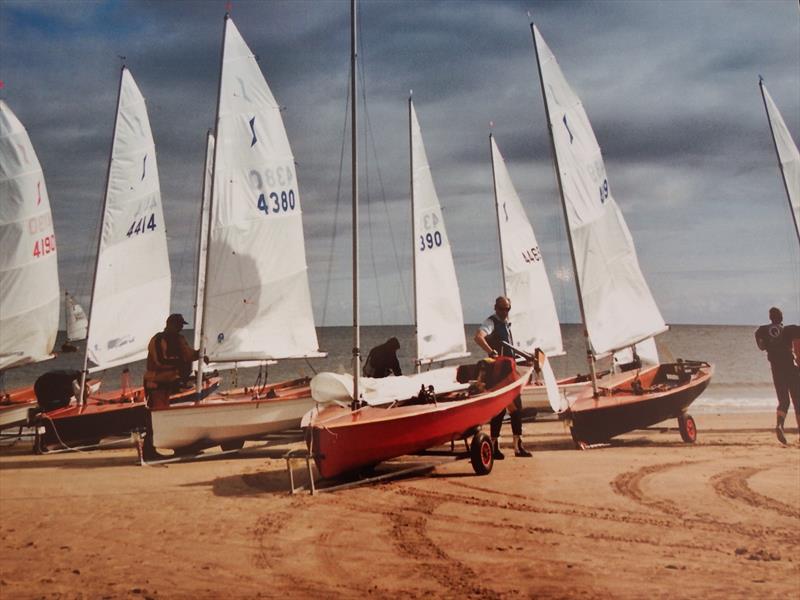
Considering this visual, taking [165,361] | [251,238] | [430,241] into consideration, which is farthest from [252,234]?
[430,241]

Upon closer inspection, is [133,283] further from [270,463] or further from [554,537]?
[554,537]

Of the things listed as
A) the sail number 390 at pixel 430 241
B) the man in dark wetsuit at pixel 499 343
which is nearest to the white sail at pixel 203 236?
the sail number 390 at pixel 430 241

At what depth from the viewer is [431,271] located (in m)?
18.8

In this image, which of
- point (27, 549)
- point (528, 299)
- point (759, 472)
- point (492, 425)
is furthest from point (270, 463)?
point (528, 299)

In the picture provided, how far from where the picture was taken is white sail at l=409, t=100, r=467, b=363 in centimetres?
1833

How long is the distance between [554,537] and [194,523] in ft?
10.7

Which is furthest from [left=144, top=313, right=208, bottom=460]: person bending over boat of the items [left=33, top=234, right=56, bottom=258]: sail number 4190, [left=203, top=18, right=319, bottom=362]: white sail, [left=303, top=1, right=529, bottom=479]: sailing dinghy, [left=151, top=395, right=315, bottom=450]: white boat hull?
[left=33, top=234, right=56, bottom=258]: sail number 4190

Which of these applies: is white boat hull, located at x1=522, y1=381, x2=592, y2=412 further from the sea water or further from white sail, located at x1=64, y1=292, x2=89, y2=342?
white sail, located at x1=64, y1=292, x2=89, y2=342

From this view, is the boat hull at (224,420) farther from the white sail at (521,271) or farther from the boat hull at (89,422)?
the white sail at (521,271)

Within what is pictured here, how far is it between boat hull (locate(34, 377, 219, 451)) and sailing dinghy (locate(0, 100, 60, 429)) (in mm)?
2258

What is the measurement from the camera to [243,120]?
1233cm

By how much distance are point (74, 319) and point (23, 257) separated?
64.4 feet

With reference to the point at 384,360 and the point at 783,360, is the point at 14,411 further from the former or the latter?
the point at 783,360

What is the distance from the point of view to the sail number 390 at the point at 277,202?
12297 mm
